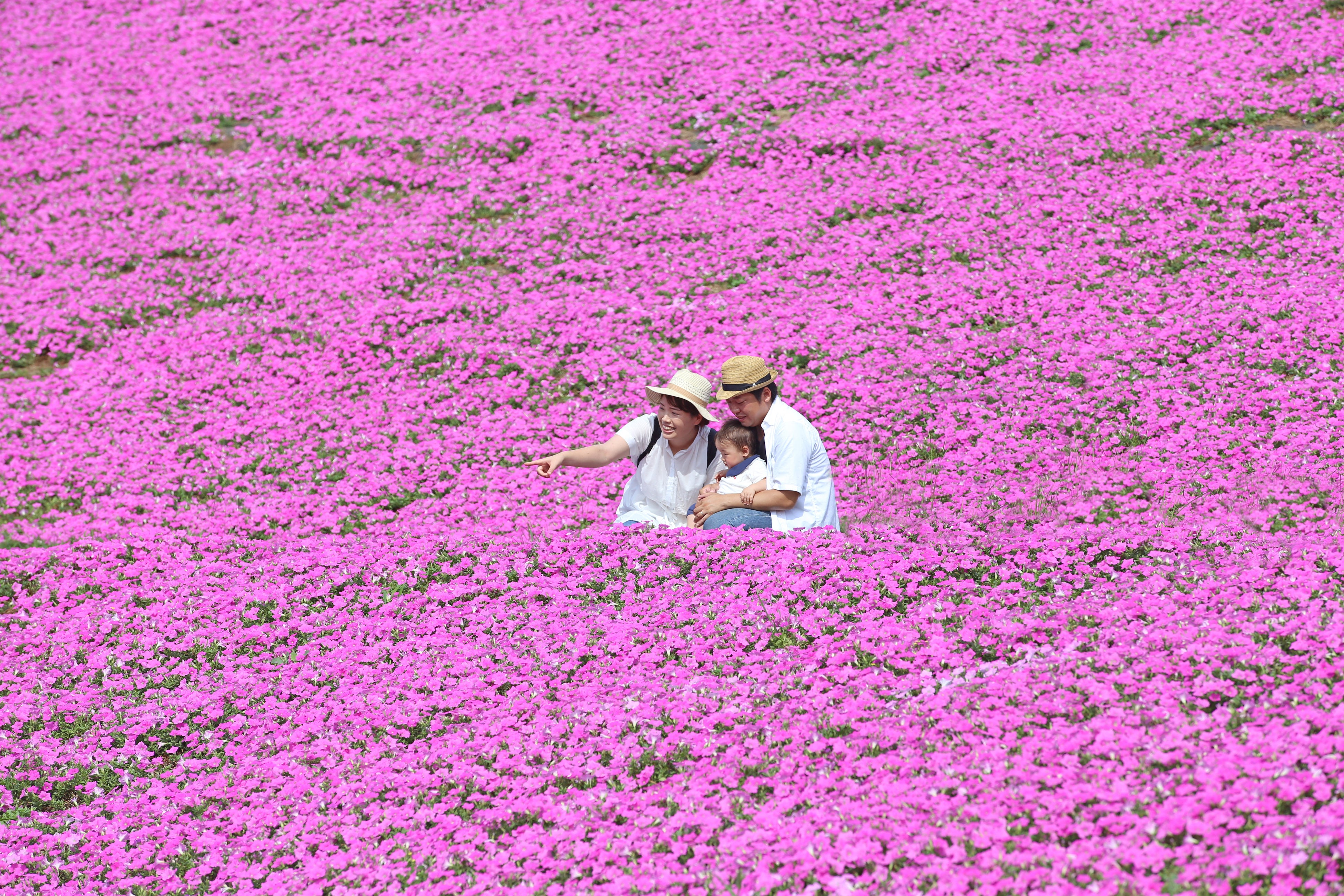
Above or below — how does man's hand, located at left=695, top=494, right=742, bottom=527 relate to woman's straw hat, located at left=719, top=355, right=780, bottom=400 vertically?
below

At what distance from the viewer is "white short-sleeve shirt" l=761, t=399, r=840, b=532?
1035 cm

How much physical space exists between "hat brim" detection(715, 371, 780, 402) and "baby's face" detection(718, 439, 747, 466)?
503mm

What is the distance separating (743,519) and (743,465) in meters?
0.53

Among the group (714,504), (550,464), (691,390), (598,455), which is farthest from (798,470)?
(550,464)

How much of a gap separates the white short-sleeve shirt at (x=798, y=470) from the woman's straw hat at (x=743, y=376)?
1.31ft

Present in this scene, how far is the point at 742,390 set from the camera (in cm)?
1032

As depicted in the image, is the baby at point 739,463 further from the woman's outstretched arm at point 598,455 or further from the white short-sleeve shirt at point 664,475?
the woman's outstretched arm at point 598,455

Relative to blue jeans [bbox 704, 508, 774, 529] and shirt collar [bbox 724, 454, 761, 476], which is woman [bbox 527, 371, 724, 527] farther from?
blue jeans [bbox 704, 508, 774, 529]

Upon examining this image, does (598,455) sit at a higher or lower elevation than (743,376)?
lower

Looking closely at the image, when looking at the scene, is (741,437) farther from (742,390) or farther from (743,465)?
(742,390)

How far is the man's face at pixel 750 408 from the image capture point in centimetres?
1044

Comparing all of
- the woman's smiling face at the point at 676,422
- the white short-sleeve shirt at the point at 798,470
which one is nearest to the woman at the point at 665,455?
the woman's smiling face at the point at 676,422

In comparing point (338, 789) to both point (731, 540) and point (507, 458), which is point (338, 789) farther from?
point (507, 458)

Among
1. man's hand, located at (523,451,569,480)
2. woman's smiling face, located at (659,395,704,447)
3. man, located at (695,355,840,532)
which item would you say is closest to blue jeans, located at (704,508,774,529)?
man, located at (695,355,840,532)
